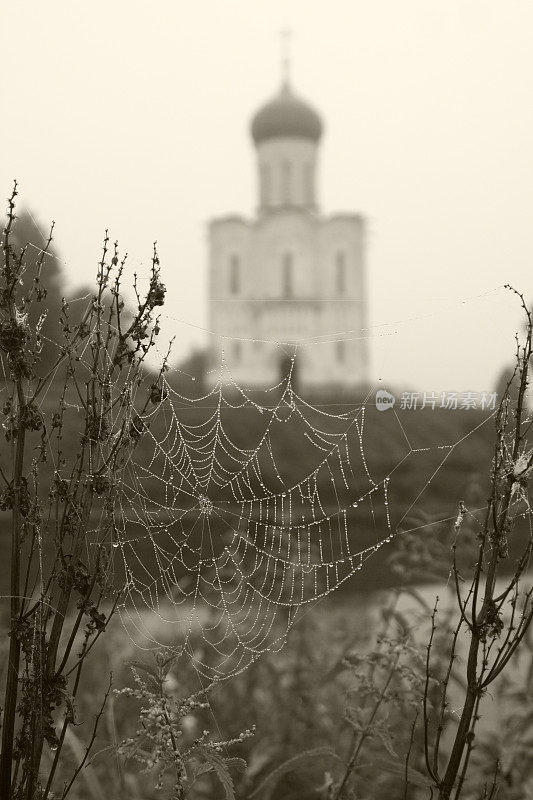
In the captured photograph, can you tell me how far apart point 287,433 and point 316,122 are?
16765mm

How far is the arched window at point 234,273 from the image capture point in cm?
2498

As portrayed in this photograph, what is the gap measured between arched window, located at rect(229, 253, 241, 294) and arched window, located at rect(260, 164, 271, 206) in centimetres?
217

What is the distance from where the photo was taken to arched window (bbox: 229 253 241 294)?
24980 millimetres

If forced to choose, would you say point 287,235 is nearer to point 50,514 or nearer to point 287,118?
point 287,118

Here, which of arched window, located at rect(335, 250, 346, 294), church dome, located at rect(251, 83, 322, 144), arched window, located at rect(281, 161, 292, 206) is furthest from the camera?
arched window, located at rect(281, 161, 292, 206)

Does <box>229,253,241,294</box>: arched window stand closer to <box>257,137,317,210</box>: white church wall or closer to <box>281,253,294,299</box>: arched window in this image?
<box>281,253,294,299</box>: arched window

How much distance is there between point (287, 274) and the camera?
24844 mm

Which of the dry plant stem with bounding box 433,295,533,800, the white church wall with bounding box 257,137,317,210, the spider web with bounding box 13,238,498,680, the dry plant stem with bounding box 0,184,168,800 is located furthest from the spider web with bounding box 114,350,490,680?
the white church wall with bounding box 257,137,317,210

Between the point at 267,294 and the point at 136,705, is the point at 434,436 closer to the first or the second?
the point at 136,705

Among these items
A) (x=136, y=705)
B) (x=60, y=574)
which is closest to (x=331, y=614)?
(x=136, y=705)

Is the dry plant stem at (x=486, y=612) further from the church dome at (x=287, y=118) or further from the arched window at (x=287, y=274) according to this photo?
the church dome at (x=287, y=118)

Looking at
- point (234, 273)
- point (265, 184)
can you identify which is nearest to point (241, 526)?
point (234, 273)

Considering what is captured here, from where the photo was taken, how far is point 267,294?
23328 mm

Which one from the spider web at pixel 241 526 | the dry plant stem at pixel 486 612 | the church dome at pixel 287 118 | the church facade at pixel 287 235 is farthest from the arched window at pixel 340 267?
the dry plant stem at pixel 486 612
